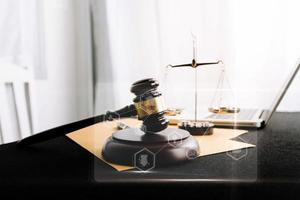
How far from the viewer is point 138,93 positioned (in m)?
0.54

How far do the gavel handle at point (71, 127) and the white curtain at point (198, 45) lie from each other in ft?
0.10

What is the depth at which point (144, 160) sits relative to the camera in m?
0.51

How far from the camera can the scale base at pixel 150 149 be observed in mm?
496

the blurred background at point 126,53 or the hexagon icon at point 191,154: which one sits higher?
the blurred background at point 126,53

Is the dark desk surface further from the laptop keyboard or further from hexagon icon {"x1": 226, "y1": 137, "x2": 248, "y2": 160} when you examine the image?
the laptop keyboard

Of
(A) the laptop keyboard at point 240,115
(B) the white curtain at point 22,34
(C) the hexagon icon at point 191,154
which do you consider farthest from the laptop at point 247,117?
(B) the white curtain at point 22,34

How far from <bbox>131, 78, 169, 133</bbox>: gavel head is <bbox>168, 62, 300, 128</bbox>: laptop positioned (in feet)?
0.25

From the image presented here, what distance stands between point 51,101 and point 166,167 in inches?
31.0

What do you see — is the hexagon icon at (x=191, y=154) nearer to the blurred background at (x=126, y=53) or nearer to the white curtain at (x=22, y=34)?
the blurred background at (x=126, y=53)

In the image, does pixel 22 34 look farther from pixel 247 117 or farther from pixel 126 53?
pixel 247 117

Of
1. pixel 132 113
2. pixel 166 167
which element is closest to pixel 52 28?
pixel 132 113

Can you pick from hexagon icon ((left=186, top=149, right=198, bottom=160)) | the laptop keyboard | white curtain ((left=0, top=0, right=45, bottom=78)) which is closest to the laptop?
the laptop keyboard

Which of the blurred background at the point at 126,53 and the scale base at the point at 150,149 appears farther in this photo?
the blurred background at the point at 126,53

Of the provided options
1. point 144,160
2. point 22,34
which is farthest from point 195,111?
point 22,34
